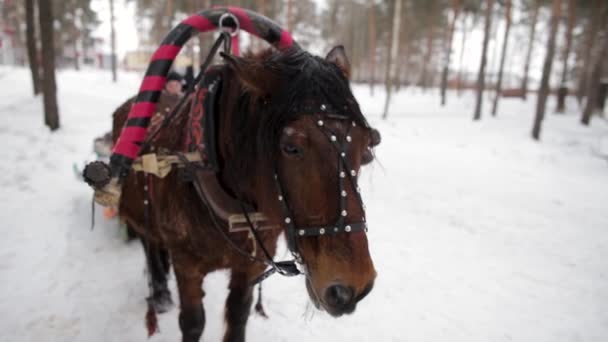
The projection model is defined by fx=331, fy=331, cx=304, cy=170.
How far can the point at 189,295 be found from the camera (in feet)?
7.36

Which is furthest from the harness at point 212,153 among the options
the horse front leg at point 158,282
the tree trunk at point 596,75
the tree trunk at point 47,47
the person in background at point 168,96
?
the tree trunk at point 596,75

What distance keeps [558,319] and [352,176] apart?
3.25m

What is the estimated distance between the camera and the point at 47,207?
16.8ft

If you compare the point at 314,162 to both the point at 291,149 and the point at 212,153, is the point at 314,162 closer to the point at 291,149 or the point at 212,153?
the point at 291,149

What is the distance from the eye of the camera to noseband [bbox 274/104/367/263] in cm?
123

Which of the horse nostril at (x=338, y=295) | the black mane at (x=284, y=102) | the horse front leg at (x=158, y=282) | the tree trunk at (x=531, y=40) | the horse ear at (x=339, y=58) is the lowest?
the horse front leg at (x=158, y=282)

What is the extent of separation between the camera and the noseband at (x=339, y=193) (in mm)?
1234

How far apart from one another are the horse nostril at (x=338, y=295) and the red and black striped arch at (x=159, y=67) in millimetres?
1540

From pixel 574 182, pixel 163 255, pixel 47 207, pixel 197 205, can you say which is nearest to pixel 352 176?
pixel 197 205

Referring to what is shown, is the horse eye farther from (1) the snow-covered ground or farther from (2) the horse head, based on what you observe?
(1) the snow-covered ground

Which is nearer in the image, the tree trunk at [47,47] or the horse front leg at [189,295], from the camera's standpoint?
the horse front leg at [189,295]

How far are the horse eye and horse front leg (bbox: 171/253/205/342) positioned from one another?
125cm

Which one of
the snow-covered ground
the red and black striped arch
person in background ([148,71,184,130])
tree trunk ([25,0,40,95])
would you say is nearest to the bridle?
the snow-covered ground

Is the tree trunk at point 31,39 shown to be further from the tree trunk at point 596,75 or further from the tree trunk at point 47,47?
the tree trunk at point 596,75
